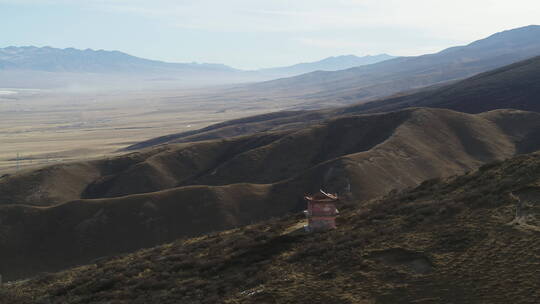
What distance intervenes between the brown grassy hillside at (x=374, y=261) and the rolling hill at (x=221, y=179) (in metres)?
34.4

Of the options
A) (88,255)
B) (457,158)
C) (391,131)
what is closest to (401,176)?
(457,158)

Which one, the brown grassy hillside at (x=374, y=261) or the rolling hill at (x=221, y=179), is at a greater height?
the brown grassy hillside at (x=374, y=261)

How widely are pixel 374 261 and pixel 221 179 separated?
81.5 meters

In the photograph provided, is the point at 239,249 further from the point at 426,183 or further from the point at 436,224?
the point at 426,183

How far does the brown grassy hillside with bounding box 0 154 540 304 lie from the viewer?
2203 centimetres

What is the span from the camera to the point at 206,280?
1094 inches

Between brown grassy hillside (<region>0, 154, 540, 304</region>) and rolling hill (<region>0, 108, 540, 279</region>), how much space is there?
113 ft

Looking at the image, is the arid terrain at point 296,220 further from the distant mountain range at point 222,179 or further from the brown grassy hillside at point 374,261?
the distant mountain range at point 222,179

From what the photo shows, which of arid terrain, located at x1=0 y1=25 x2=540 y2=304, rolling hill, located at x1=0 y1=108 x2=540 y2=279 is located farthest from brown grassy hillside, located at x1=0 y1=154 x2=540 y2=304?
rolling hill, located at x1=0 y1=108 x2=540 y2=279

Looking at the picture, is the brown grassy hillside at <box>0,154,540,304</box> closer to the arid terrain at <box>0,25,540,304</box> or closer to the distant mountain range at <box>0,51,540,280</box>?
the arid terrain at <box>0,25,540,304</box>

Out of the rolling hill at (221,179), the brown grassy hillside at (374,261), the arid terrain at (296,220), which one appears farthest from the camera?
the rolling hill at (221,179)

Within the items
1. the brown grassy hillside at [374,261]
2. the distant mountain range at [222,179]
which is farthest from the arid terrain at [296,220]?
the distant mountain range at [222,179]

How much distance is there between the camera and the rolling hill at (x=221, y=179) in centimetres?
7112

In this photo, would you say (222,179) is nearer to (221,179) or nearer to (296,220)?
(221,179)
